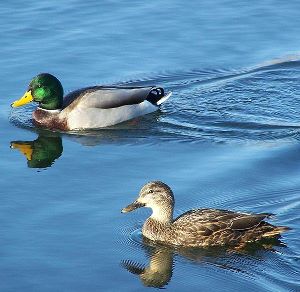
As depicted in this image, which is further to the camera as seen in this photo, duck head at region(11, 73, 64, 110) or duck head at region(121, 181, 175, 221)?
duck head at region(11, 73, 64, 110)

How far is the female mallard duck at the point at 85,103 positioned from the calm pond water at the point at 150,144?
0.24 m

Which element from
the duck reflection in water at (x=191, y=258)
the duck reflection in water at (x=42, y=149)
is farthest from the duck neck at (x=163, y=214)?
the duck reflection in water at (x=42, y=149)

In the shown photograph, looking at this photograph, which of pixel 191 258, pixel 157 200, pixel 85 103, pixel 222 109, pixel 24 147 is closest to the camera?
pixel 191 258

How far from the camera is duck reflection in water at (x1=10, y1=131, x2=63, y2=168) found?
15.6 m

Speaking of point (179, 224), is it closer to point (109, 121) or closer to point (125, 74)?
point (109, 121)

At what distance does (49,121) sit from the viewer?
17.2 m

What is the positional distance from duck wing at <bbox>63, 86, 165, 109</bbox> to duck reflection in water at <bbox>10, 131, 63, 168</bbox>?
2.19ft

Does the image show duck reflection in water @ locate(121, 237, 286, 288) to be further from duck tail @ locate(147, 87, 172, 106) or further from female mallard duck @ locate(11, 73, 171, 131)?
duck tail @ locate(147, 87, 172, 106)

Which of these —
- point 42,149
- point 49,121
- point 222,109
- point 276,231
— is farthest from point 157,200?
point 49,121

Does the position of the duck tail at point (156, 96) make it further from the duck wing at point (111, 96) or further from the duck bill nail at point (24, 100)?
the duck bill nail at point (24, 100)

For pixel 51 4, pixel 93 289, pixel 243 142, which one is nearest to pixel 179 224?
pixel 93 289

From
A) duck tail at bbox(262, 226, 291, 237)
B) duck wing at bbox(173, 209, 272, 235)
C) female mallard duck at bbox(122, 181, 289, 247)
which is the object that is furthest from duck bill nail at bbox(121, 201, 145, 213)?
duck tail at bbox(262, 226, 291, 237)

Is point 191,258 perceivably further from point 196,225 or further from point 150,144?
point 150,144

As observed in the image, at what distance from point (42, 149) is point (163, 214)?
3638 mm
